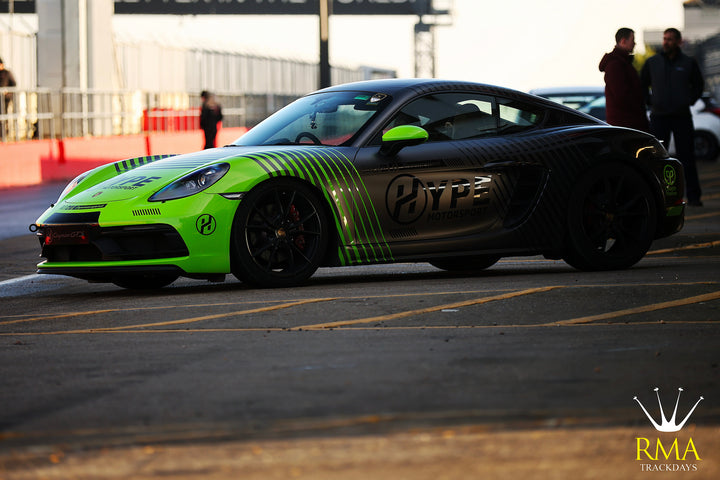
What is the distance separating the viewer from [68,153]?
2569cm

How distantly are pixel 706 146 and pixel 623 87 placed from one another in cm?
1605

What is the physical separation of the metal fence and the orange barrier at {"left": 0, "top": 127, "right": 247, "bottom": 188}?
1.31ft

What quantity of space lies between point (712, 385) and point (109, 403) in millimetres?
2094

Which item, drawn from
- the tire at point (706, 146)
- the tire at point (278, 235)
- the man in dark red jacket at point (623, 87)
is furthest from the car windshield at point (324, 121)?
the tire at point (706, 146)

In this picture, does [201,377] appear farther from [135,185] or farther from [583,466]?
[135,185]

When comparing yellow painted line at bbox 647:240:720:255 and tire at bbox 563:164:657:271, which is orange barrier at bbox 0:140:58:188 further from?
tire at bbox 563:164:657:271

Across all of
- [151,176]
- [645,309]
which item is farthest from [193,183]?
[645,309]

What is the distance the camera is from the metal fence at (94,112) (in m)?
24.1

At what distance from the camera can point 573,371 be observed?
16.7ft

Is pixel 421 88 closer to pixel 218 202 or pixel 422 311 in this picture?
pixel 218 202

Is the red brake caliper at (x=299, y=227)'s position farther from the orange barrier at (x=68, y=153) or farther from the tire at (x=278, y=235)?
the orange barrier at (x=68, y=153)

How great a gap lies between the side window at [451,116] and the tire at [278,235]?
0.77 m

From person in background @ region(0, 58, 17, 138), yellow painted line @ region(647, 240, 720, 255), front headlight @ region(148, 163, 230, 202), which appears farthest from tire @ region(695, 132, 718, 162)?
front headlight @ region(148, 163, 230, 202)

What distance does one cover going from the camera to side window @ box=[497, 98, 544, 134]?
8734 millimetres
